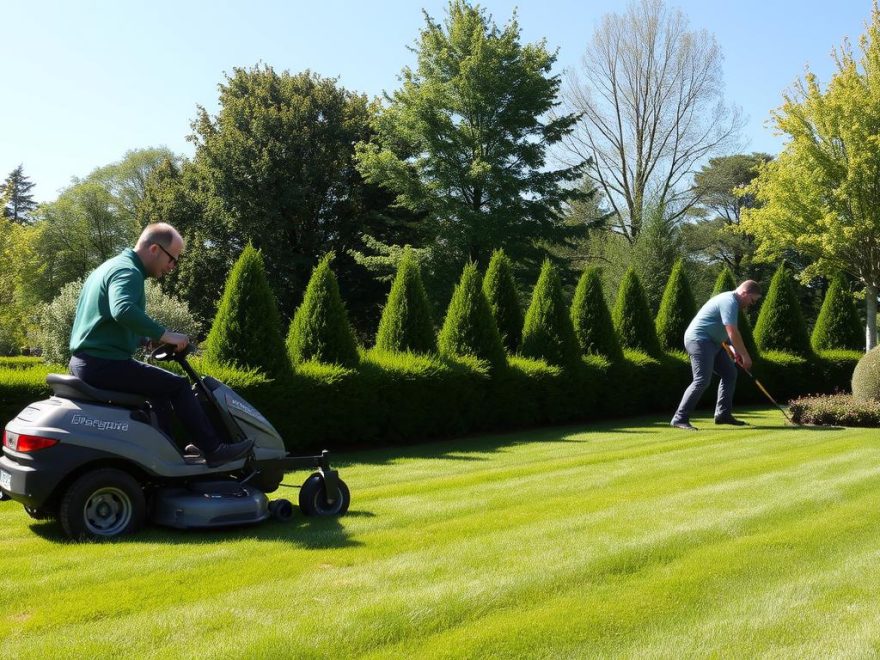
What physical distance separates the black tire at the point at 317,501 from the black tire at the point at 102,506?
1074mm

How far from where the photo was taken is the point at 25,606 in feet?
11.9

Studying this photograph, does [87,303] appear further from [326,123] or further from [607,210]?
[607,210]

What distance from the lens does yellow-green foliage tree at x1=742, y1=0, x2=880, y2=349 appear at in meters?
21.9

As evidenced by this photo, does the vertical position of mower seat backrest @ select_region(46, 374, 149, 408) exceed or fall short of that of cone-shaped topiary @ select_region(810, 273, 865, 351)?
it falls short

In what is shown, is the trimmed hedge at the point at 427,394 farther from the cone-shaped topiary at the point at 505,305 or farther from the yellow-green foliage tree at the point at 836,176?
the yellow-green foliage tree at the point at 836,176

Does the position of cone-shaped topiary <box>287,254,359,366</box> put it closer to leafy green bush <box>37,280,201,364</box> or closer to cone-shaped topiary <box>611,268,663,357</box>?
cone-shaped topiary <box>611,268,663,357</box>

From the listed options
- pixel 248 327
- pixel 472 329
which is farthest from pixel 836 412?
pixel 248 327

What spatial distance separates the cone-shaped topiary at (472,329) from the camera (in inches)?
488

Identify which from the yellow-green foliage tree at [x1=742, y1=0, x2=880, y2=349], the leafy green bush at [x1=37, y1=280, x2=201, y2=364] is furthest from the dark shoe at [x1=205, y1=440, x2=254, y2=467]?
the yellow-green foliage tree at [x1=742, y1=0, x2=880, y2=349]

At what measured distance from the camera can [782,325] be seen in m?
18.5

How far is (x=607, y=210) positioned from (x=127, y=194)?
29.6 metres

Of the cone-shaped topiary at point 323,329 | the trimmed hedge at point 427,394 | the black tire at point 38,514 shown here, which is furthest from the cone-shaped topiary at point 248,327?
the black tire at point 38,514

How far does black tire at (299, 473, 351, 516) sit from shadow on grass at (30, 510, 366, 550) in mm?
124

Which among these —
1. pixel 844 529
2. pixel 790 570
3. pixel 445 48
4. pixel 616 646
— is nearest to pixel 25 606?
pixel 616 646
